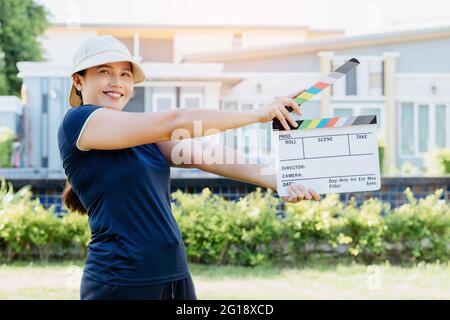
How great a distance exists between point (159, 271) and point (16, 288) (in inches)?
164

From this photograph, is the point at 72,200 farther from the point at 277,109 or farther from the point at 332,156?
the point at 332,156

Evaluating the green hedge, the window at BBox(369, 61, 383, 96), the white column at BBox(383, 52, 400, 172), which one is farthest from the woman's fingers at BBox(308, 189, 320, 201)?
the window at BBox(369, 61, 383, 96)

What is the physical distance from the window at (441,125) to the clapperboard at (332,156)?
66.1 feet

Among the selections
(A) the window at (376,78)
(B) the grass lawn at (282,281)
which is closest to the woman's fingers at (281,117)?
(B) the grass lawn at (282,281)

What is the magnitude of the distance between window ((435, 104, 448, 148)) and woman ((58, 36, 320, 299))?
20.7 metres

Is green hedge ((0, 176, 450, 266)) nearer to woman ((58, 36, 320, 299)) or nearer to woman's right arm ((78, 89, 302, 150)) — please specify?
woman ((58, 36, 320, 299))

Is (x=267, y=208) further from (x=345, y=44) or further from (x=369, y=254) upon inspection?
(x=345, y=44)

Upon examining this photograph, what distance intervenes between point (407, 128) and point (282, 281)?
16.4m

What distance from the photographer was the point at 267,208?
754 cm

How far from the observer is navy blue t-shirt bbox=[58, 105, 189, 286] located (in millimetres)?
2422

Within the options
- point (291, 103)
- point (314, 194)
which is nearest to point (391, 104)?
point (314, 194)

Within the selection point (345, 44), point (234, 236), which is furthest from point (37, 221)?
point (345, 44)

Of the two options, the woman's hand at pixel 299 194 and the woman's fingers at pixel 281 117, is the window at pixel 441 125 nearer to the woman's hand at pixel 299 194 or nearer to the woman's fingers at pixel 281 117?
the woman's hand at pixel 299 194

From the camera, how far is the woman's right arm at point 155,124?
2.37 meters
